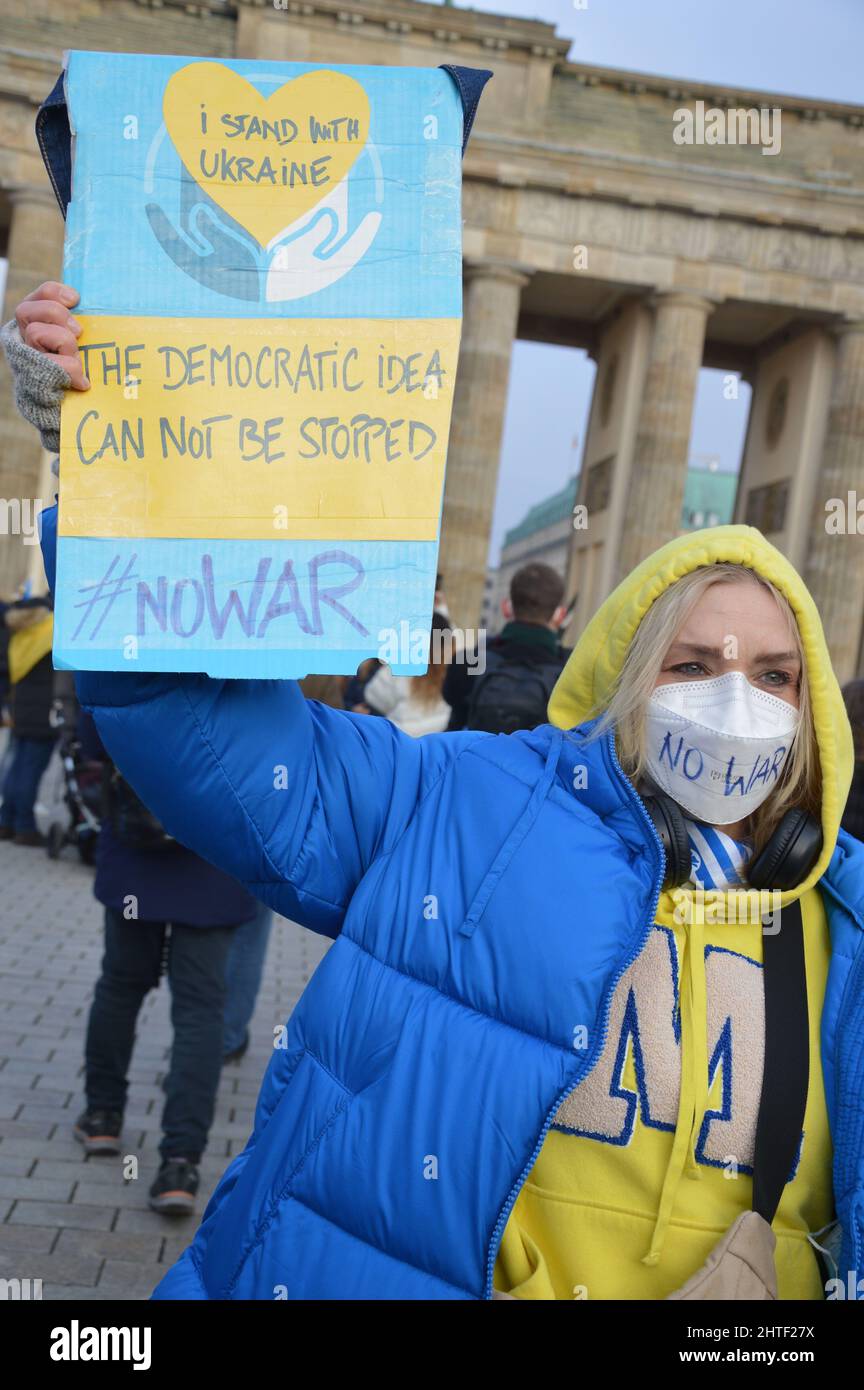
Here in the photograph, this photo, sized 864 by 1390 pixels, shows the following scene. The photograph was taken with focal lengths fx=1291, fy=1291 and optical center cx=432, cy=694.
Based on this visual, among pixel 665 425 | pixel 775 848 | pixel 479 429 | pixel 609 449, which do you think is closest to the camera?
pixel 775 848

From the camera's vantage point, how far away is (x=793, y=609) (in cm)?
189

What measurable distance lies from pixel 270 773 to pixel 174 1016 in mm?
2875

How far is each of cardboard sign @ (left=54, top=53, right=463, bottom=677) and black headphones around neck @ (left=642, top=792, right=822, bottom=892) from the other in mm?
→ 467

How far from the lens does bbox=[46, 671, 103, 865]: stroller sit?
9094mm

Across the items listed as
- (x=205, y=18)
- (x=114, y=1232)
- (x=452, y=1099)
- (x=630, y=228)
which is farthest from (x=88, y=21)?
(x=452, y=1099)

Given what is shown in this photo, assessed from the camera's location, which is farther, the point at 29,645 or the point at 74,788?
the point at 29,645

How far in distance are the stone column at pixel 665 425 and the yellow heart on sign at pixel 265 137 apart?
2725 centimetres

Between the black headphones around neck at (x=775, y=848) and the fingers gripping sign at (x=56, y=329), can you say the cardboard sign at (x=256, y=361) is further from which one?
the black headphones around neck at (x=775, y=848)

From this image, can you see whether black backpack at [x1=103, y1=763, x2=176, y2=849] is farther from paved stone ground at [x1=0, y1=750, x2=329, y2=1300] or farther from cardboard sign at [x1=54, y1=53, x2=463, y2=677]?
cardboard sign at [x1=54, y1=53, x2=463, y2=677]

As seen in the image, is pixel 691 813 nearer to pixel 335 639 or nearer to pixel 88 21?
pixel 335 639

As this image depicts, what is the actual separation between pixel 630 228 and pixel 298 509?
2961 cm

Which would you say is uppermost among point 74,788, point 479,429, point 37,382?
point 479,429

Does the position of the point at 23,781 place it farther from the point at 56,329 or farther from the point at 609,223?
the point at 609,223

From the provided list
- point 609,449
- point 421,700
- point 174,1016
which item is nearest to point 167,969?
point 174,1016
